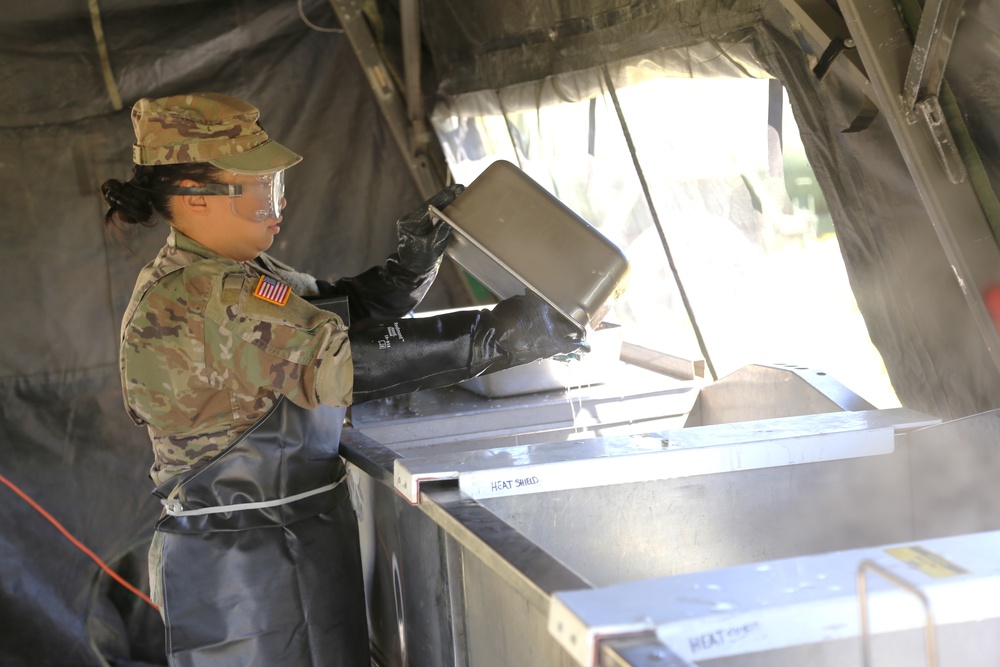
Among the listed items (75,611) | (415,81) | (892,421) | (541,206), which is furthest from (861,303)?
(75,611)

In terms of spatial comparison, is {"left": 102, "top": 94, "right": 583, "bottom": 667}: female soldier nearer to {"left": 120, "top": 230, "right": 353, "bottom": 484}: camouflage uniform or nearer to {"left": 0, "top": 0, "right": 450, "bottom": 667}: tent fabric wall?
{"left": 120, "top": 230, "right": 353, "bottom": 484}: camouflage uniform

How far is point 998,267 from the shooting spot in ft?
4.54

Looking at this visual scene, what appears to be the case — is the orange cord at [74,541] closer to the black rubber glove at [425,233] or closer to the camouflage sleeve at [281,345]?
the black rubber glove at [425,233]

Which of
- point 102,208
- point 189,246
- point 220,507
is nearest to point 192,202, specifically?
point 189,246

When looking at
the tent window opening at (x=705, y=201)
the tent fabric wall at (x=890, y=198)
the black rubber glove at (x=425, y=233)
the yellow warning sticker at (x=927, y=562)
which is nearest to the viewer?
the yellow warning sticker at (x=927, y=562)

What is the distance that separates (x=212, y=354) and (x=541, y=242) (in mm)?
549

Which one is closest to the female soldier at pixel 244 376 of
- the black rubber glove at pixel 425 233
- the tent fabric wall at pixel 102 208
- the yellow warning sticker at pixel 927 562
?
the black rubber glove at pixel 425 233

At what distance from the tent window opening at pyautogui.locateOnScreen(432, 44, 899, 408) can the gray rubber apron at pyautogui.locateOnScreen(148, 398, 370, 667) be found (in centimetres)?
74

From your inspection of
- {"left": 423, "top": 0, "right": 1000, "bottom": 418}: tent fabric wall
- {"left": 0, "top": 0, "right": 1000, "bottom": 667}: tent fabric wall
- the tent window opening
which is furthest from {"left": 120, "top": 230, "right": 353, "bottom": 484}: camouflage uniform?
{"left": 0, "top": 0, "right": 1000, "bottom": 667}: tent fabric wall

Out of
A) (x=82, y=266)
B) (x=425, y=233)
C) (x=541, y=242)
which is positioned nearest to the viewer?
(x=541, y=242)

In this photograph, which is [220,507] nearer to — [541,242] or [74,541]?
[541,242]

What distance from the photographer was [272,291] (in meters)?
1.45

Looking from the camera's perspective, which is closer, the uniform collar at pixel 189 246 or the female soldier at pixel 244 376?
the female soldier at pixel 244 376

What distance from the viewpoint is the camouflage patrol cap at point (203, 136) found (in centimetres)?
151
